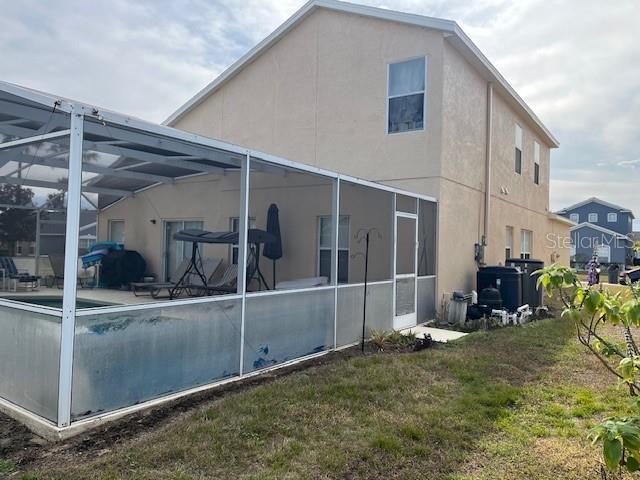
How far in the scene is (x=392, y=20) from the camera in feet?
33.1

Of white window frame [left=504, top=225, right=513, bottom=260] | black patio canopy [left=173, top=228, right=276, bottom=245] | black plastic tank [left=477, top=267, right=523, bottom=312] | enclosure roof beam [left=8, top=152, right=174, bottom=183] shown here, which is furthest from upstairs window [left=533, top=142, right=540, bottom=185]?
enclosure roof beam [left=8, top=152, right=174, bottom=183]

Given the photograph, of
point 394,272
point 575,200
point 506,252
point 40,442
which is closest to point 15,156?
point 40,442

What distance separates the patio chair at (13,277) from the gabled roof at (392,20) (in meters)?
8.26

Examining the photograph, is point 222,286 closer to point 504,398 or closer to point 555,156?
point 504,398

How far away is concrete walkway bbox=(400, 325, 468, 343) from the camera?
8.02 metres

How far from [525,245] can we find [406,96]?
8.37 meters

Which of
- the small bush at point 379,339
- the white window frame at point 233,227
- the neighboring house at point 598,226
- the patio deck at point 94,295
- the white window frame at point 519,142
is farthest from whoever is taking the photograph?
the neighboring house at point 598,226

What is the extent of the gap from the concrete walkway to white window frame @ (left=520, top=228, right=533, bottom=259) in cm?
788

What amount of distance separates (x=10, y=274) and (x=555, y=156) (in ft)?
63.9

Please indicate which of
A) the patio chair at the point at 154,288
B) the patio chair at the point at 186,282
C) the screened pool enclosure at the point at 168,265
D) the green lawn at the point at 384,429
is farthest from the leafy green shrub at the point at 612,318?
the patio chair at the point at 154,288

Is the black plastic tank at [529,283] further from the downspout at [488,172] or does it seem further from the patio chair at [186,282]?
the patio chair at [186,282]

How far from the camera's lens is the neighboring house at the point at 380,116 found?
984 centimetres

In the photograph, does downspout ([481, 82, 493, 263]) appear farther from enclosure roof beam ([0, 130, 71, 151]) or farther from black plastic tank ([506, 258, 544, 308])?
enclosure roof beam ([0, 130, 71, 151])

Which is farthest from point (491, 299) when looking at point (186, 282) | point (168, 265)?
point (168, 265)
